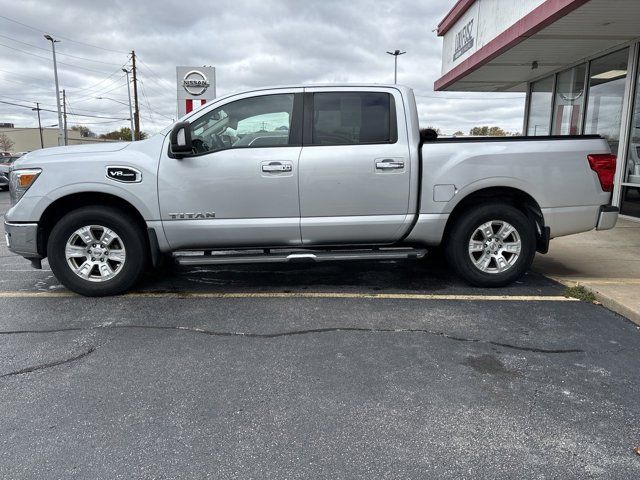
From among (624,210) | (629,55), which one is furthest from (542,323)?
(629,55)

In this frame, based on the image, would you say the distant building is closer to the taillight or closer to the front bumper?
the front bumper

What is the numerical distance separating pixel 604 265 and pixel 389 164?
11.3ft

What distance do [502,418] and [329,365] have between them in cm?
122

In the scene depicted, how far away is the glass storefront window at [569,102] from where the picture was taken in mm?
11750

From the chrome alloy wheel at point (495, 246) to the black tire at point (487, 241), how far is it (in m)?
0.01

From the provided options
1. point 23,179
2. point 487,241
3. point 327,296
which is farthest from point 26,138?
point 487,241

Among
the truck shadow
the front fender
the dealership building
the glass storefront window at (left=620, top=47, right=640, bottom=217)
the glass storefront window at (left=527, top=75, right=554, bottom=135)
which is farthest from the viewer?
the glass storefront window at (left=527, top=75, right=554, bottom=135)

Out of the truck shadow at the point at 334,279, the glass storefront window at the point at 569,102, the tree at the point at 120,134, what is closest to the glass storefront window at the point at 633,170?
the glass storefront window at the point at 569,102

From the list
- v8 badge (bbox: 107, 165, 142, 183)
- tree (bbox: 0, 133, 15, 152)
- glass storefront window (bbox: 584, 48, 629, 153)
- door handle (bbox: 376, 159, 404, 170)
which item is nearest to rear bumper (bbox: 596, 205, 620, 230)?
door handle (bbox: 376, 159, 404, 170)

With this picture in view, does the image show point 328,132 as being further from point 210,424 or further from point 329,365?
point 210,424

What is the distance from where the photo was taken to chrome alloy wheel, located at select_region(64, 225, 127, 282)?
5.03 meters

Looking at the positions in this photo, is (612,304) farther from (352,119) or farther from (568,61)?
(568,61)

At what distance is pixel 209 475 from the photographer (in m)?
2.40

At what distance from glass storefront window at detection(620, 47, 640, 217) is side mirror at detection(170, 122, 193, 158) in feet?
29.1
